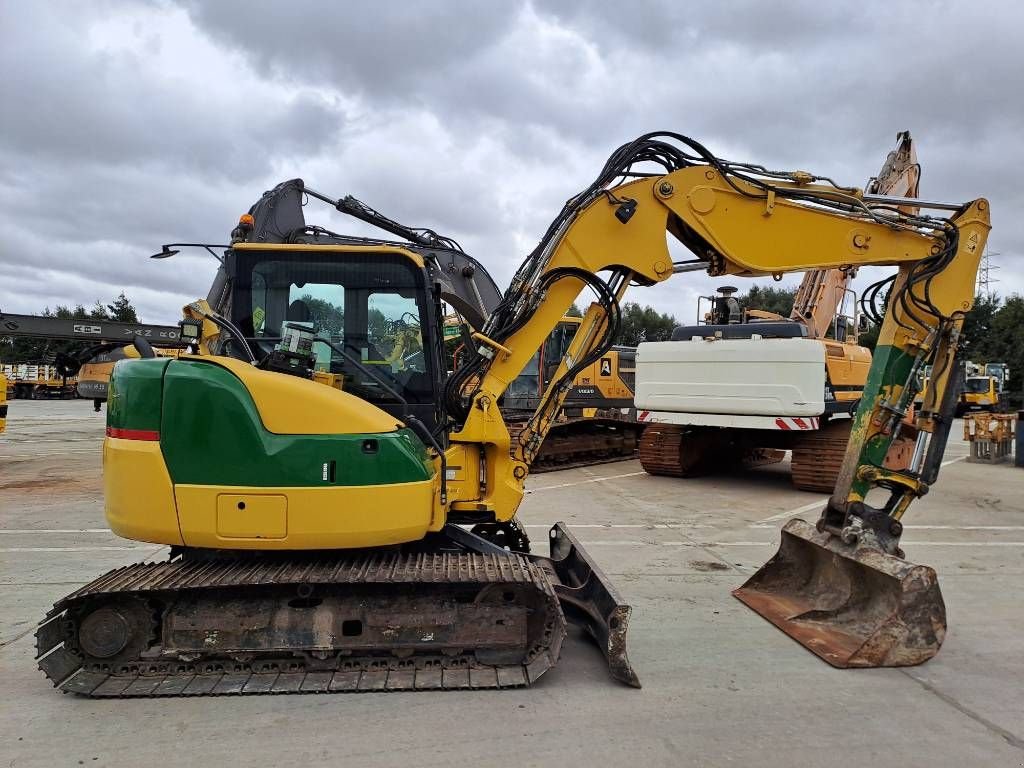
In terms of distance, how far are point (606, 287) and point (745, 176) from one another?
122cm

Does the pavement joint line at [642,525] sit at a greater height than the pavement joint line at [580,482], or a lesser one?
greater

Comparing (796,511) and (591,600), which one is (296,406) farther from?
(796,511)

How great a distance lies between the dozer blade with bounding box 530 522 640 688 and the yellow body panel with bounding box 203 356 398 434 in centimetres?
168

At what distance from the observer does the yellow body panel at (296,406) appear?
12.5ft

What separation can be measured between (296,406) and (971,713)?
12.8ft

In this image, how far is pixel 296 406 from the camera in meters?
3.83

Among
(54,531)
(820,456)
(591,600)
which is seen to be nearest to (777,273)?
(591,600)

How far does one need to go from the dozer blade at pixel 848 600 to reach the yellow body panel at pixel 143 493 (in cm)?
394

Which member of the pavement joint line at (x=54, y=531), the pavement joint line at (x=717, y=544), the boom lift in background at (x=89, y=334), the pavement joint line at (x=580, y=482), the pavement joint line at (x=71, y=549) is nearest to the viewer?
the pavement joint line at (x=71, y=549)

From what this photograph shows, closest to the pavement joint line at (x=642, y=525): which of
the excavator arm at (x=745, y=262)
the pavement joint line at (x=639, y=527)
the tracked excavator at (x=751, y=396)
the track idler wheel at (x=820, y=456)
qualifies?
the pavement joint line at (x=639, y=527)

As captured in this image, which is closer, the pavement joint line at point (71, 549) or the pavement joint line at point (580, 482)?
the pavement joint line at point (71, 549)

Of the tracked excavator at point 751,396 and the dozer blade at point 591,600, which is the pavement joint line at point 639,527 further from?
the dozer blade at point 591,600

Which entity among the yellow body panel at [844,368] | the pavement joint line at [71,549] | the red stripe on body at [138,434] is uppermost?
the yellow body panel at [844,368]

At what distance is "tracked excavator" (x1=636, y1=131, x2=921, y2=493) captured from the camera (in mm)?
10633
